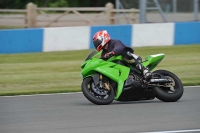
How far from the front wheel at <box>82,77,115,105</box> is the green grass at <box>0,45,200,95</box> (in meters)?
2.53

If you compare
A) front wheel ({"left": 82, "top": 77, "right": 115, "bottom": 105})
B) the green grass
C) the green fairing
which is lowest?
the green grass

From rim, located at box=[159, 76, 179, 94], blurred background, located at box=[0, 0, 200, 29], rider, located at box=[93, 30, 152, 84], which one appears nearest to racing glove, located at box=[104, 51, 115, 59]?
rider, located at box=[93, 30, 152, 84]

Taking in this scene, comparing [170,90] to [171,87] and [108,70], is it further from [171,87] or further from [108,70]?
[108,70]

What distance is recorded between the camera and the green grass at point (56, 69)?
12547 mm

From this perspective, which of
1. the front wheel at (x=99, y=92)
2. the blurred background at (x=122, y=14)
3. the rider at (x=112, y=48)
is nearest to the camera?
the front wheel at (x=99, y=92)

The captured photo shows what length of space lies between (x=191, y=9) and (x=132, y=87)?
13471 millimetres

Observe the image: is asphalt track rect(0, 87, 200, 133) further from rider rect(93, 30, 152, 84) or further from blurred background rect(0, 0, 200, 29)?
blurred background rect(0, 0, 200, 29)

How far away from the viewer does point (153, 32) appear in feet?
66.4

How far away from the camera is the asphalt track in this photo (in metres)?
7.25

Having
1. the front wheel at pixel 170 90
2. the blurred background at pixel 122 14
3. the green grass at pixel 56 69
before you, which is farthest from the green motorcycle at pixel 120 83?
the blurred background at pixel 122 14

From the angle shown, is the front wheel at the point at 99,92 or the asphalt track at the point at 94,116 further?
the front wheel at the point at 99,92

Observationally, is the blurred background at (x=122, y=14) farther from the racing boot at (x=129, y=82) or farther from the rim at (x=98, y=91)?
the rim at (x=98, y=91)

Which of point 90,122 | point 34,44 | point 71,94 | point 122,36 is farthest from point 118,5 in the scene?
point 90,122

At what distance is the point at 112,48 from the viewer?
941 centimetres
